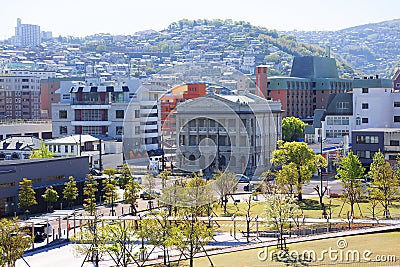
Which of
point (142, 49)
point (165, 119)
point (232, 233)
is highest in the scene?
point (142, 49)

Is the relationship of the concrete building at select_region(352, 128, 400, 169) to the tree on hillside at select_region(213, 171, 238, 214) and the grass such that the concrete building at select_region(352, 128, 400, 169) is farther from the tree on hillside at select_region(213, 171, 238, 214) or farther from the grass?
the grass

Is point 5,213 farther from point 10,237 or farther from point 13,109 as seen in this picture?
point 13,109

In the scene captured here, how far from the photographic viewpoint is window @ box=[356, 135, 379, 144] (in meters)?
31.0

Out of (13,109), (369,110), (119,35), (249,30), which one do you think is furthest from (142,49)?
(369,110)

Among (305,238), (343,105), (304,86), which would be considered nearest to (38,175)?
(305,238)

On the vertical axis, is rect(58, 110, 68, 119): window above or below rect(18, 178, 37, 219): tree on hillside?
above

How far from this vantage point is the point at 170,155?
1118 inches

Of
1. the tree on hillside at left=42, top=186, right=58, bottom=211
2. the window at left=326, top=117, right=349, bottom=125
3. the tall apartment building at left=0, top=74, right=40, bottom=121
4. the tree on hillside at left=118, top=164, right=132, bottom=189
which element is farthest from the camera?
the tall apartment building at left=0, top=74, right=40, bottom=121

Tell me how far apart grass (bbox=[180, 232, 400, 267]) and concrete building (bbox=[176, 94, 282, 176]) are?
8932mm

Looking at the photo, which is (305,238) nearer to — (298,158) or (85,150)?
(298,158)

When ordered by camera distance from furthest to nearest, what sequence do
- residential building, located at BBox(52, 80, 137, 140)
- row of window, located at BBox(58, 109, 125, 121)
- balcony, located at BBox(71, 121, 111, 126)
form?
row of window, located at BBox(58, 109, 125, 121) < balcony, located at BBox(71, 121, 111, 126) < residential building, located at BBox(52, 80, 137, 140)

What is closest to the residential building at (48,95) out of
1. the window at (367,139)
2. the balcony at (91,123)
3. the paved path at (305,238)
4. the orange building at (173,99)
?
the balcony at (91,123)

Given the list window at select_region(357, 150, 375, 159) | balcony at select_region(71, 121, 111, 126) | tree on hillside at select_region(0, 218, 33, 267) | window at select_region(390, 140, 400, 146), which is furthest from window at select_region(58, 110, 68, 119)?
tree on hillside at select_region(0, 218, 33, 267)

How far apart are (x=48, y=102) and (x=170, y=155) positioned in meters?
39.1
